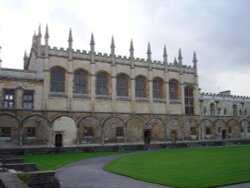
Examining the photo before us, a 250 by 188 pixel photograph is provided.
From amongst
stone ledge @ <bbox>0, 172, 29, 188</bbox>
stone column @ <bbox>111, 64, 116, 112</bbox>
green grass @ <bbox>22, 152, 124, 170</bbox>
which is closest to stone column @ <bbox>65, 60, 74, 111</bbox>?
stone column @ <bbox>111, 64, 116, 112</bbox>

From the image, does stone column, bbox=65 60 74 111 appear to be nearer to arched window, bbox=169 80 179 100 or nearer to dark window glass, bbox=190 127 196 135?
arched window, bbox=169 80 179 100

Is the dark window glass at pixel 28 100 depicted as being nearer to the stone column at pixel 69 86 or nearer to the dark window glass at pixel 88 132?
the stone column at pixel 69 86

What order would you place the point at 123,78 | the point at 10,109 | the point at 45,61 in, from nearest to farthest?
the point at 10,109
the point at 45,61
the point at 123,78

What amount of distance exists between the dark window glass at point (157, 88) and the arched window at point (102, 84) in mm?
7942

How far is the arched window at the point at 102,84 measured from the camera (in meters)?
37.7

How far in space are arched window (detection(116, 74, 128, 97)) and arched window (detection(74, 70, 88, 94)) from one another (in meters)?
4.63

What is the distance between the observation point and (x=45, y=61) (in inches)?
1336

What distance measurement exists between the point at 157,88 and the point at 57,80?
15.2m

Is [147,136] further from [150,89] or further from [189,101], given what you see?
[189,101]

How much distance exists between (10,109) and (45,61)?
685 cm

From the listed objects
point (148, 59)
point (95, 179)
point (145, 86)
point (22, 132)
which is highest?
point (148, 59)

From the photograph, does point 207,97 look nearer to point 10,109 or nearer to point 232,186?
point 10,109

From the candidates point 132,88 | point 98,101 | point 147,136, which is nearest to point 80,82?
point 98,101

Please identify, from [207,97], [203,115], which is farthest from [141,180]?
[207,97]
